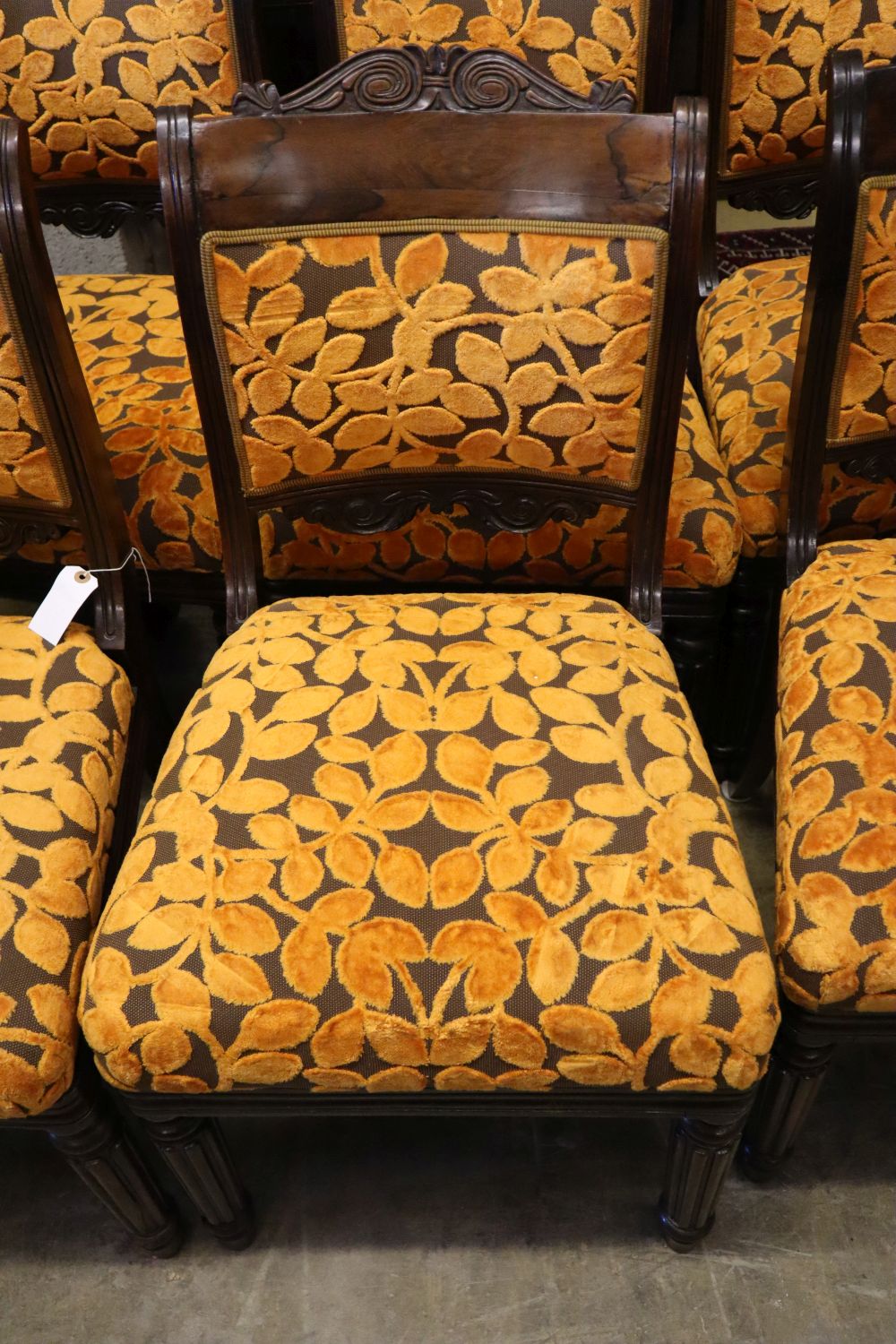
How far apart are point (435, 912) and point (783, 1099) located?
38cm

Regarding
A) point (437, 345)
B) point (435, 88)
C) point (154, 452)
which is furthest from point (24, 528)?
point (435, 88)

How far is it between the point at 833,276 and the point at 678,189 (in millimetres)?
173

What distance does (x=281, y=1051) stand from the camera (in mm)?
747

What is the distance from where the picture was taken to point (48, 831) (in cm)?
85

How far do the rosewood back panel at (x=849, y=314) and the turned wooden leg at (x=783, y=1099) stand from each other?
0.45 meters

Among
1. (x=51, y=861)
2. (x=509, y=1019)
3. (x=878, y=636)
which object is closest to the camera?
(x=509, y=1019)

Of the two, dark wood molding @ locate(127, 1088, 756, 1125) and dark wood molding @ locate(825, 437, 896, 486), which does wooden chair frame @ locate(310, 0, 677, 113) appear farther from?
dark wood molding @ locate(127, 1088, 756, 1125)

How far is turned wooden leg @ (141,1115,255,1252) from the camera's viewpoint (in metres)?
0.84

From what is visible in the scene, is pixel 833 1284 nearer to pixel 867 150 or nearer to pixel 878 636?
pixel 878 636

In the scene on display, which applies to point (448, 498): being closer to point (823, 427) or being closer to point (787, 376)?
point (823, 427)

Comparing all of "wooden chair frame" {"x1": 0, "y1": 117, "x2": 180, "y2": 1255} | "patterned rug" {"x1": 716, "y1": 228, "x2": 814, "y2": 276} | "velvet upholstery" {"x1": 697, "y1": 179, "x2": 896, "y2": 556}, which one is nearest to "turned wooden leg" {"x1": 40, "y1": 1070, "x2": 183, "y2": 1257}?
"wooden chair frame" {"x1": 0, "y1": 117, "x2": 180, "y2": 1255}

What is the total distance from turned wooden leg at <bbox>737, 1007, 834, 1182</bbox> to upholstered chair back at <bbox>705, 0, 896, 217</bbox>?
1.02 meters

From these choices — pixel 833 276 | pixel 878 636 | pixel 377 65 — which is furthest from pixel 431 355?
pixel 878 636

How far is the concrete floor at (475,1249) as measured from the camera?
0.94 m
